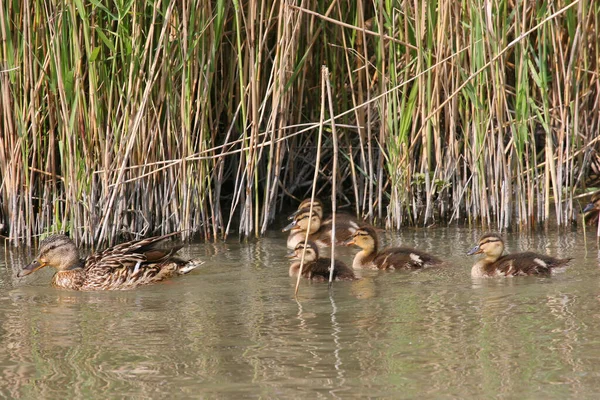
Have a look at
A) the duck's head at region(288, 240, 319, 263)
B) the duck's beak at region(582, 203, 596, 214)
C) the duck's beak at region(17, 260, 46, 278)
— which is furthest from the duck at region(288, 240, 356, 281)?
the duck's beak at region(582, 203, 596, 214)

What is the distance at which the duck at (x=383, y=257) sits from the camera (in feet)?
22.3

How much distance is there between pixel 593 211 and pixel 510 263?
1.59m

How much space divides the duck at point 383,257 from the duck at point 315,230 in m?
0.45

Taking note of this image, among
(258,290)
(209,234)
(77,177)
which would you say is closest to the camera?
(258,290)

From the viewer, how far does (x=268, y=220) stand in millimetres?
8320

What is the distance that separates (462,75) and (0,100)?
3213mm

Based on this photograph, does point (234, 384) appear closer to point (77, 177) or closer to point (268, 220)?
point (77, 177)

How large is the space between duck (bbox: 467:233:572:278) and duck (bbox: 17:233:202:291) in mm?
1805

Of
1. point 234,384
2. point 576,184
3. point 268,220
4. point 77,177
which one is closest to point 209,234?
point 268,220

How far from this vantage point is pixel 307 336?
5191 mm

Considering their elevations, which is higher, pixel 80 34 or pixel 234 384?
pixel 80 34

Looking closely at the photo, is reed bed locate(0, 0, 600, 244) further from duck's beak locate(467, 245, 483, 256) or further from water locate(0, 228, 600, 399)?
duck's beak locate(467, 245, 483, 256)

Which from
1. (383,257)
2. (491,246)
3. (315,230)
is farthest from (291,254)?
(491,246)

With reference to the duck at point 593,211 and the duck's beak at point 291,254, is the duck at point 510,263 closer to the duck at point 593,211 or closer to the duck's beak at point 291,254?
the duck's beak at point 291,254
